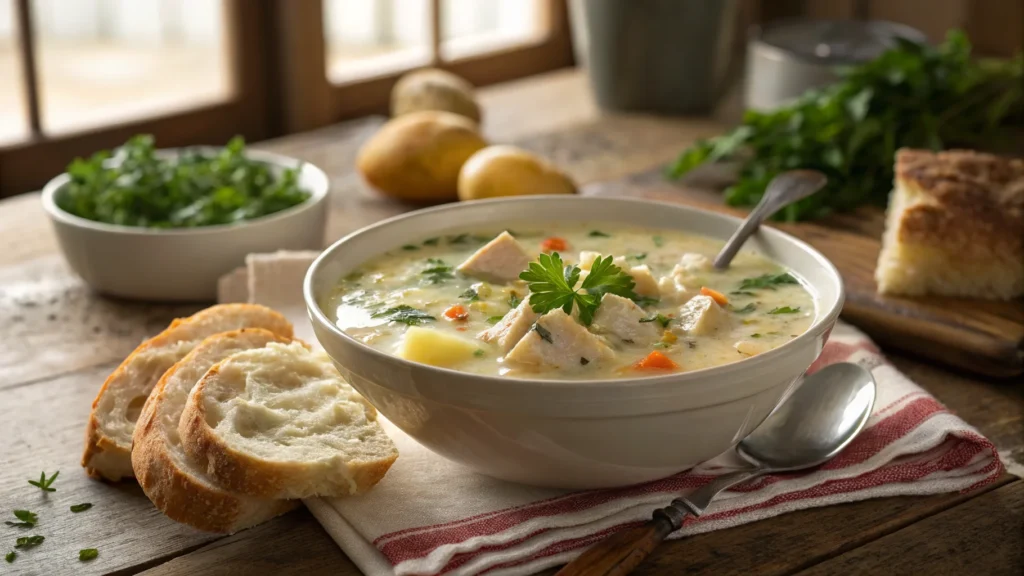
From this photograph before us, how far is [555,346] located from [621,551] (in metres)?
0.32

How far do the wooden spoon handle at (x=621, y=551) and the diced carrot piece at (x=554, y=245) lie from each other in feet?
2.32

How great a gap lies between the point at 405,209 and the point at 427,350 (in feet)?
5.73

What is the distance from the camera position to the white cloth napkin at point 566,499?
5.41ft

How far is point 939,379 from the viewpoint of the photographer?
237cm

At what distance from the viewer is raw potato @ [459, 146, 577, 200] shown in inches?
122

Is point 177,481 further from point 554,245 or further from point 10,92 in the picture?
point 10,92

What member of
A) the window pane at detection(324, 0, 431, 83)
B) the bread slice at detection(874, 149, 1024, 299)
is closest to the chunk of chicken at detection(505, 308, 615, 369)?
the bread slice at detection(874, 149, 1024, 299)

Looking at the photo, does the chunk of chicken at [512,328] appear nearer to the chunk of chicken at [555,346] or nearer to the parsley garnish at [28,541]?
the chunk of chicken at [555,346]

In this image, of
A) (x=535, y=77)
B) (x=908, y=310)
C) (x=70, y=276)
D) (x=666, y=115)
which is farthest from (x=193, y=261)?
(x=535, y=77)

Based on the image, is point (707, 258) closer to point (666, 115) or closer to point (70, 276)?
point (70, 276)

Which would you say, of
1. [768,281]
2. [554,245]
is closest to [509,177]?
[554,245]

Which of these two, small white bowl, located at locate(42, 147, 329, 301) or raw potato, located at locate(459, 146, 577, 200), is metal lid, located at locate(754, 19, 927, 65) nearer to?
raw potato, located at locate(459, 146, 577, 200)

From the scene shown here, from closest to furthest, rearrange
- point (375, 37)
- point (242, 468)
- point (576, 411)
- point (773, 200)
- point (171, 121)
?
point (576, 411) → point (242, 468) → point (773, 200) → point (171, 121) → point (375, 37)

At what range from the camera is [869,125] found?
135 inches
